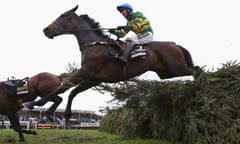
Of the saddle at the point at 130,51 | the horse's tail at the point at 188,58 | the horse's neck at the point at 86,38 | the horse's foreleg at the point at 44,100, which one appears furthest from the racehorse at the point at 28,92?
the horse's tail at the point at 188,58

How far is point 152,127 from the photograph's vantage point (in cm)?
1030

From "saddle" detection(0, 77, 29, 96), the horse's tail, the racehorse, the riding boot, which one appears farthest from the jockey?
"saddle" detection(0, 77, 29, 96)

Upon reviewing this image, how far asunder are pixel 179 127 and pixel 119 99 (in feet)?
5.30

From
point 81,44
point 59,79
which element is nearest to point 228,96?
point 81,44

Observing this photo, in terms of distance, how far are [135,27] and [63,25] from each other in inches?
56.4

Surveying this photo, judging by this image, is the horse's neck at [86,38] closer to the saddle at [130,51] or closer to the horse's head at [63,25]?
the horse's head at [63,25]

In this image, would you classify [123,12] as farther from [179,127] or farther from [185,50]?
[179,127]

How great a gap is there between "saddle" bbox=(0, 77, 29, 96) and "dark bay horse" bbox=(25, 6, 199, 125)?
3736mm

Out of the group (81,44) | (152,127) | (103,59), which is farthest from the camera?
(152,127)

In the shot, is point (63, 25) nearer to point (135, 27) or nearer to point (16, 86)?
point (135, 27)

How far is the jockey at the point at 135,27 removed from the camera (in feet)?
21.1

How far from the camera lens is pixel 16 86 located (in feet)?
32.7

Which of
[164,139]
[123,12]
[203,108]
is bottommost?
[164,139]

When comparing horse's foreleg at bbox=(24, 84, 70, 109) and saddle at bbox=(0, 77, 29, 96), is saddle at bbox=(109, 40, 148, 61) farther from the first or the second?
saddle at bbox=(0, 77, 29, 96)
